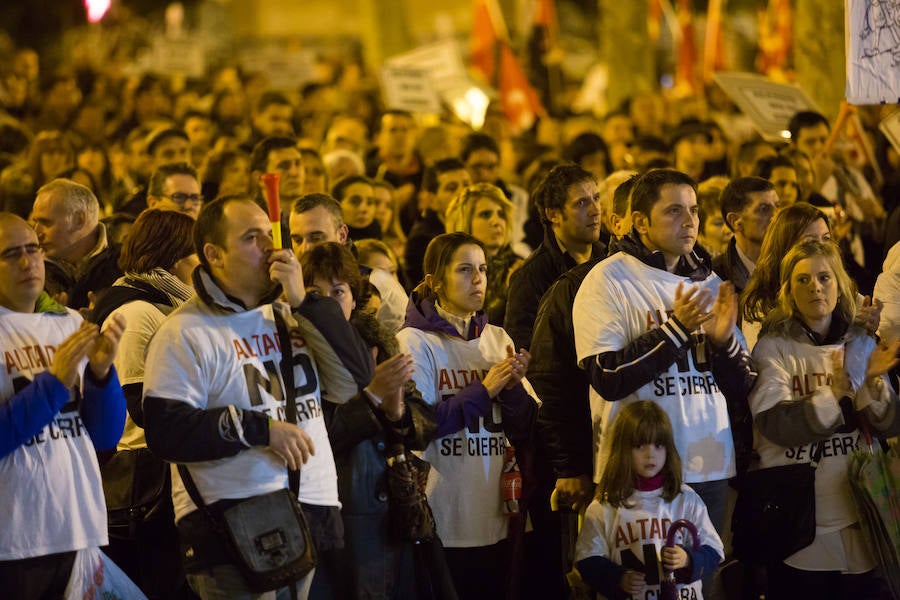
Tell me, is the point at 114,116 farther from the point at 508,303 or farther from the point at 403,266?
the point at 508,303

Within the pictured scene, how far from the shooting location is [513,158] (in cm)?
1389

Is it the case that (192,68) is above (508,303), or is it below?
above

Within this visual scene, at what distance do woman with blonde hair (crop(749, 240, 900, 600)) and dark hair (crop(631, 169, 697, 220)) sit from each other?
2.64 ft

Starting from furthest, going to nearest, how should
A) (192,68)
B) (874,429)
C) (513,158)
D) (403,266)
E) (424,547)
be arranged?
(192,68) → (513,158) → (403,266) → (874,429) → (424,547)

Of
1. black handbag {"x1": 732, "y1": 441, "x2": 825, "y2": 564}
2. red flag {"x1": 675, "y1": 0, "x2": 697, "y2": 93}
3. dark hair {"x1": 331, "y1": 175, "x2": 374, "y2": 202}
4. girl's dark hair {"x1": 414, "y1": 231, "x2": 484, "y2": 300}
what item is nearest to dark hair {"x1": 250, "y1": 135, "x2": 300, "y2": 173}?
dark hair {"x1": 331, "y1": 175, "x2": 374, "y2": 202}

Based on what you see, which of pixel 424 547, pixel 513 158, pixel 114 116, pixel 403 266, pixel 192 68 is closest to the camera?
pixel 424 547

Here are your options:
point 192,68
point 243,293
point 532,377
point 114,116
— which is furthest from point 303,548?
point 192,68

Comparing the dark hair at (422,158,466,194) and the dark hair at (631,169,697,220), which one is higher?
the dark hair at (422,158,466,194)

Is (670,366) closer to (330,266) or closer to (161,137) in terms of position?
(330,266)

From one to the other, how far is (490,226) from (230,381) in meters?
3.62

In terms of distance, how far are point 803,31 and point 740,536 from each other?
26.8 feet

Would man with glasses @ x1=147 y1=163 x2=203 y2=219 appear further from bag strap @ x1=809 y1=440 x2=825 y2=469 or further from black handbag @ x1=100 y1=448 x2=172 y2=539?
bag strap @ x1=809 y1=440 x2=825 y2=469

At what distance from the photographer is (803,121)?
11.8 meters

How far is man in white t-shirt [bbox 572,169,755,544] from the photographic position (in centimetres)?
687
